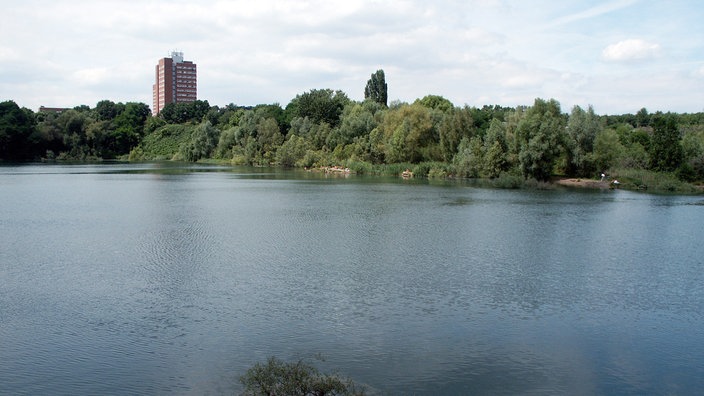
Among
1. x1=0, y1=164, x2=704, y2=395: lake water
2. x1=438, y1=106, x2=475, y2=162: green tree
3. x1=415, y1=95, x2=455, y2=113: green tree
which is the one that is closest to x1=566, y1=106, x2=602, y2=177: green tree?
x1=438, y1=106, x2=475, y2=162: green tree

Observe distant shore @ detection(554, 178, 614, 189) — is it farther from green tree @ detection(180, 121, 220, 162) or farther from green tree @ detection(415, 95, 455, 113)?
green tree @ detection(180, 121, 220, 162)

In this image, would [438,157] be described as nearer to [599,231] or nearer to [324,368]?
[599,231]

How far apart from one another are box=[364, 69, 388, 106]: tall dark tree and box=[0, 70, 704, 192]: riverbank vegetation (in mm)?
250

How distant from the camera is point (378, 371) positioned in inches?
407

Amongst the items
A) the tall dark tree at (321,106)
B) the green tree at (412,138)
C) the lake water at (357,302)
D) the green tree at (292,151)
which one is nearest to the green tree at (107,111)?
the tall dark tree at (321,106)

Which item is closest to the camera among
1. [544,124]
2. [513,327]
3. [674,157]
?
[513,327]

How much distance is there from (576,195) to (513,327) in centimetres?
3343

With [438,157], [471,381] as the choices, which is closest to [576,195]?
[438,157]

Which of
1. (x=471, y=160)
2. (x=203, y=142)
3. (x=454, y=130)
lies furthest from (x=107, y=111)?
(x=471, y=160)

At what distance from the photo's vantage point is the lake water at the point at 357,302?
34.0 ft

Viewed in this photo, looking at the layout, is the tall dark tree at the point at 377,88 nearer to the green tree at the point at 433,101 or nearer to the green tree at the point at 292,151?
the green tree at the point at 433,101

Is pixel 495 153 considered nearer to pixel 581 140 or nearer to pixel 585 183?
pixel 581 140

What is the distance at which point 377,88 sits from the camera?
103 metres

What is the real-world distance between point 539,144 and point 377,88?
5375 centimetres
